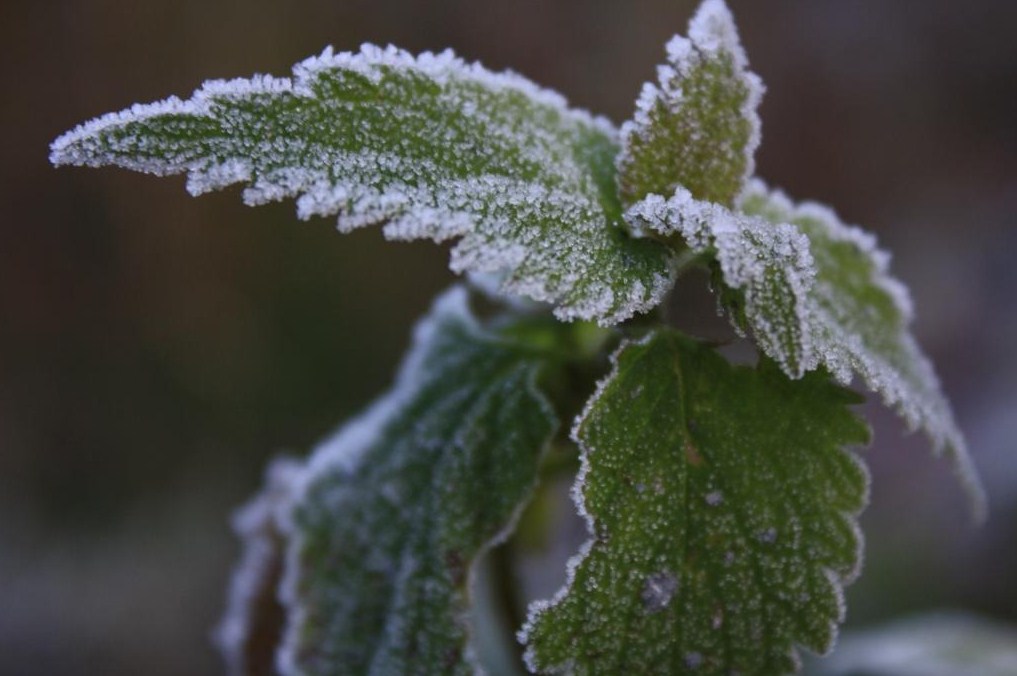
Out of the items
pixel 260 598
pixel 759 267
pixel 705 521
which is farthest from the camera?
pixel 260 598

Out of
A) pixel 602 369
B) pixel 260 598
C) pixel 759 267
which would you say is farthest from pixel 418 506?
pixel 759 267

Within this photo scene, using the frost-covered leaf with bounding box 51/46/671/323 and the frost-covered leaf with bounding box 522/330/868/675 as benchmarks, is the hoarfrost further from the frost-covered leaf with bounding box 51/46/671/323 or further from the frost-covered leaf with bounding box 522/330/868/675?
the frost-covered leaf with bounding box 51/46/671/323

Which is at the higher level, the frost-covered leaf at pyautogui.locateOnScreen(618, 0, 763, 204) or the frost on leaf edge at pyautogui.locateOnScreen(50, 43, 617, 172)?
the frost-covered leaf at pyautogui.locateOnScreen(618, 0, 763, 204)

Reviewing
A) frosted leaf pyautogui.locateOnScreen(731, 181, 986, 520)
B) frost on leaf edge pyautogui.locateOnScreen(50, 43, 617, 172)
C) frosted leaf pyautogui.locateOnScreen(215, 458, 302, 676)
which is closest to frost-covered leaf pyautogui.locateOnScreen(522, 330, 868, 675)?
frosted leaf pyautogui.locateOnScreen(731, 181, 986, 520)

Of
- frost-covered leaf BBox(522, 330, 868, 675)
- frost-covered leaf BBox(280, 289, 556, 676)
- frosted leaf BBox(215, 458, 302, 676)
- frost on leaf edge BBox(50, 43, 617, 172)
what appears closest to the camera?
frost on leaf edge BBox(50, 43, 617, 172)

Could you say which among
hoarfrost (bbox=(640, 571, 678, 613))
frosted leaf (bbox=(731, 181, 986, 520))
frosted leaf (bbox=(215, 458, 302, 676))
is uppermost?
frosted leaf (bbox=(731, 181, 986, 520))

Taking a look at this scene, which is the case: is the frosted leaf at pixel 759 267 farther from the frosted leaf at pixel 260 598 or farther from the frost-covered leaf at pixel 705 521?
the frosted leaf at pixel 260 598

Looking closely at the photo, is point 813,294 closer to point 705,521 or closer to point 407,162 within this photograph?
point 705,521

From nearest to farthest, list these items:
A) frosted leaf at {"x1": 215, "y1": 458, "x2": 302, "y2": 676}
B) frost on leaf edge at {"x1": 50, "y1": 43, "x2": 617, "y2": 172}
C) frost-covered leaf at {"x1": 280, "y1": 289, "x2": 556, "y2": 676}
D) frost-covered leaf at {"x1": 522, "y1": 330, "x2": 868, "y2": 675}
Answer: frost on leaf edge at {"x1": 50, "y1": 43, "x2": 617, "y2": 172}
frost-covered leaf at {"x1": 522, "y1": 330, "x2": 868, "y2": 675}
frost-covered leaf at {"x1": 280, "y1": 289, "x2": 556, "y2": 676}
frosted leaf at {"x1": 215, "y1": 458, "x2": 302, "y2": 676}
